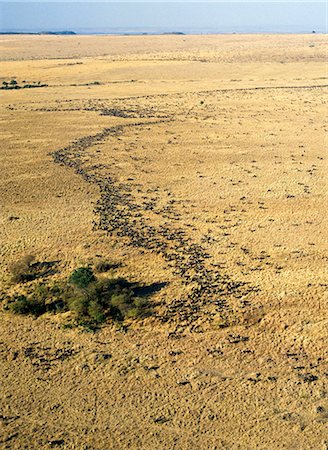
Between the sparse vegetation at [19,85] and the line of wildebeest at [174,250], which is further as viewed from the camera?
the sparse vegetation at [19,85]

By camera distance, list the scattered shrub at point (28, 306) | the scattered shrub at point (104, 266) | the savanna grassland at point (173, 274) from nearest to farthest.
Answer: the savanna grassland at point (173, 274), the scattered shrub at point (28, 306), the scattered shrub at point (104, 266)

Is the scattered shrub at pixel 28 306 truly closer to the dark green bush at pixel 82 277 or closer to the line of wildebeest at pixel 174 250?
the dark green bush at pixel 82 277

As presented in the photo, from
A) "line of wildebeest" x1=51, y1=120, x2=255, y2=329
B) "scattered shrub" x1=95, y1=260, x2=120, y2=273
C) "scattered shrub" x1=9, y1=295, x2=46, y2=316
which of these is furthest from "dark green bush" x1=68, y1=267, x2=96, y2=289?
"line of wildebeest" x1=51, y1=120, x2=255, y2=329

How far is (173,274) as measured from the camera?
18.2 m

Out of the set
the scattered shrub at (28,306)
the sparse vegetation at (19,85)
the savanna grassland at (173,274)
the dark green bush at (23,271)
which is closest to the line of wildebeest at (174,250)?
the savanna grassland at (173,274)

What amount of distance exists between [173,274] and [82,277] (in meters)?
3.09

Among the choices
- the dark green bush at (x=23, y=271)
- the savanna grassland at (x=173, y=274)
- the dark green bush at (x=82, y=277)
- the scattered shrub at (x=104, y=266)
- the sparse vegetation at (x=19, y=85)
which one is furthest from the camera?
the sparse vegetation at (x=19, y=85)

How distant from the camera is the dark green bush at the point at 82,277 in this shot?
17016 millimetres

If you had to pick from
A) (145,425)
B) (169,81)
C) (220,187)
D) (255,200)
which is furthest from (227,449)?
(169,81)

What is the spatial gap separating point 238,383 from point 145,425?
2.63 metres

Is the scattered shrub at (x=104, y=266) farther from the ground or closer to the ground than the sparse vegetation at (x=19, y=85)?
closer to the ground

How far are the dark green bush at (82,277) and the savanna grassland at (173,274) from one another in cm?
75

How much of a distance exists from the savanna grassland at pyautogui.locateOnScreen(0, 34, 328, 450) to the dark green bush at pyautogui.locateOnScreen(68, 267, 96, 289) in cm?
75

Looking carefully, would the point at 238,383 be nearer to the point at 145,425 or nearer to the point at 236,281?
the point at 145,425
